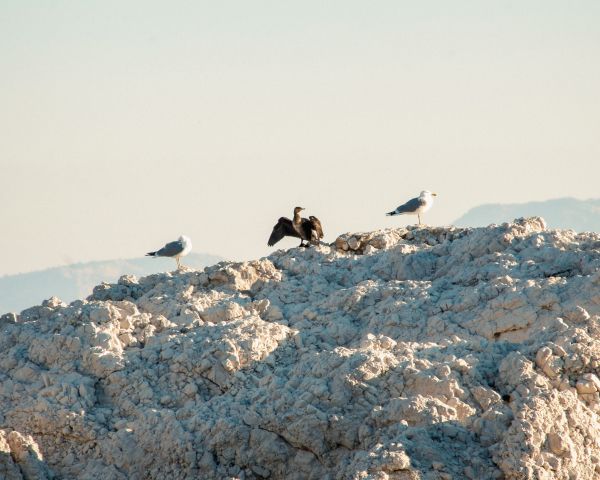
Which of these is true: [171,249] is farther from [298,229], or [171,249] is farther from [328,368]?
[328,368]

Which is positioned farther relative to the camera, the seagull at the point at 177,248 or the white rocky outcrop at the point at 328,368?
the seagull at the point at 177,248

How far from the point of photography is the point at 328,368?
48.7 ft

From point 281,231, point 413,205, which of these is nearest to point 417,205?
point 413,205

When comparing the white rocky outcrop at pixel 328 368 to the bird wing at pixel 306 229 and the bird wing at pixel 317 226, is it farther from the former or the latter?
the bird wing at pixel 317 226

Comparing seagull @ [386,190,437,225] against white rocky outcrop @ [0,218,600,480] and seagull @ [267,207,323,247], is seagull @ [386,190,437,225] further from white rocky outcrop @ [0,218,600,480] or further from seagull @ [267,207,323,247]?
white rocky outcrop @ [0,218,600,480]

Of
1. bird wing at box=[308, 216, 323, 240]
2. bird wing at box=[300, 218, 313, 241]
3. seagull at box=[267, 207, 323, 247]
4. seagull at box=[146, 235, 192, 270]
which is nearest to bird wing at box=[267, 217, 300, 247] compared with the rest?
seagull at box=[267, 207, 323, 247]

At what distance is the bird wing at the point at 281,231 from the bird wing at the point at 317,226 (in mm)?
518

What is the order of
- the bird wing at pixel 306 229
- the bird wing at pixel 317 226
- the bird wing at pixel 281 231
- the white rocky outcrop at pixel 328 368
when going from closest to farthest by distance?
the white rocky outcrop at pixel 328 368
the bird wing at pixel 306 229
the bird wing at pixel 317 226
the bird wing at pixel 281 231

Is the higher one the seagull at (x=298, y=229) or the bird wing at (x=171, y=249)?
the seagull at (x=298, y=229)

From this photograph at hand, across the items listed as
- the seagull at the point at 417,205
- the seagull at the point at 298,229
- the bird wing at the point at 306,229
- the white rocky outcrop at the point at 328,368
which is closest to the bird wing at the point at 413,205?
the seagull at the point at 417,205

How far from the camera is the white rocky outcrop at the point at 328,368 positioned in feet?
43.9

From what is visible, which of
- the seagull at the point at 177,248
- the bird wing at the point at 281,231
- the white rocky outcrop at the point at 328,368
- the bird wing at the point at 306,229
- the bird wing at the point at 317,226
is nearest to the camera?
the white rocky outcrop at the point at 328,368

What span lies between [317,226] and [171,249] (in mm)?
4052

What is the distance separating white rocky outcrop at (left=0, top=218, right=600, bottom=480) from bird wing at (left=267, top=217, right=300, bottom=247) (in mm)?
3516
